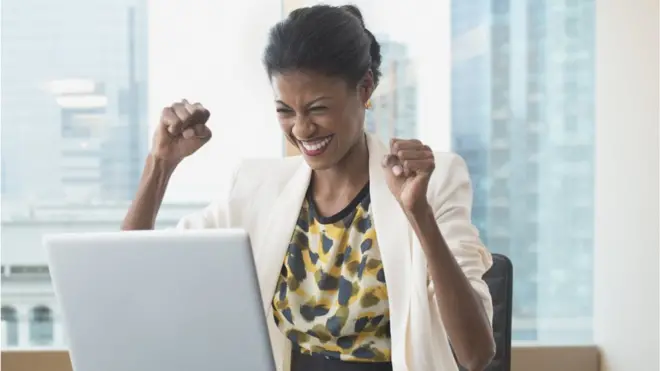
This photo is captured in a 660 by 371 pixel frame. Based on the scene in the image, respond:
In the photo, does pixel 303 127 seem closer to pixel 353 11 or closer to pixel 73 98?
pixel 353 11

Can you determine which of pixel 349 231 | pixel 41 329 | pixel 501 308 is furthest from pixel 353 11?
pixel 41 329

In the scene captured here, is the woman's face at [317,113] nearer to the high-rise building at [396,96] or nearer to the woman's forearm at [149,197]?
the woman's forearm at [149,197]

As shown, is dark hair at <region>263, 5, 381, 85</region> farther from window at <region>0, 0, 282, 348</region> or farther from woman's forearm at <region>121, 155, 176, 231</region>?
window at <region>0, 0, 282, 348</region>

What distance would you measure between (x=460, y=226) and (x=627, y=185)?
5.12 feet

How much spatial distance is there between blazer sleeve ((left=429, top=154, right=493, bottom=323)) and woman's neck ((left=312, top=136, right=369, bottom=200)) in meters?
0.15

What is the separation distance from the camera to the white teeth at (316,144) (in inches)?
65.9

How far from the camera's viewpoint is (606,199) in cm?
317

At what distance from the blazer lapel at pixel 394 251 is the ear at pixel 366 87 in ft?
0.35

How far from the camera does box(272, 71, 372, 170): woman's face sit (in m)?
1.66

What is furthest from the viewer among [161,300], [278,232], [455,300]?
[278,232]

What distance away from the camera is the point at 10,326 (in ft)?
10.6

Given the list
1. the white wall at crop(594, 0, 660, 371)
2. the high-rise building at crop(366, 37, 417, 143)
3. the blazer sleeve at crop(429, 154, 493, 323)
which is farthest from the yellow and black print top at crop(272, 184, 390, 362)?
the white wall at crop(594, 0, 660, 371)

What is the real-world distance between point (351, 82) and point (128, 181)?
169cm

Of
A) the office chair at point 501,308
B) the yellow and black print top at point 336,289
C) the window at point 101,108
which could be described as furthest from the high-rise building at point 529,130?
the yellow and black print top at point 336,289
